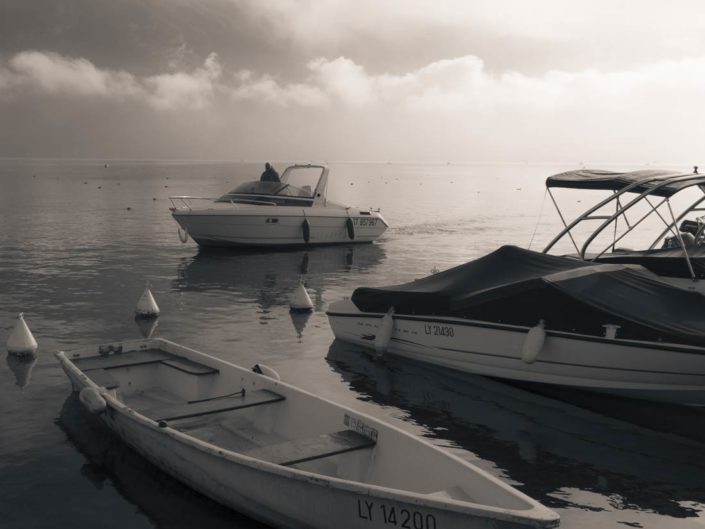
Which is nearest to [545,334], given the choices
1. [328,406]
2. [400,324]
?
[400,324]

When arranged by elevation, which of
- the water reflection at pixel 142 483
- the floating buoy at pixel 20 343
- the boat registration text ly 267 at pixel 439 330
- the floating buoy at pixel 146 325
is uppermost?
the boat registration text ly 267 at pixel 439 330

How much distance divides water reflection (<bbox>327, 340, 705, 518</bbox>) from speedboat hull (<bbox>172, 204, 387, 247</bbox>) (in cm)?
1869

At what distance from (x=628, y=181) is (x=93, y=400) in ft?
46.3

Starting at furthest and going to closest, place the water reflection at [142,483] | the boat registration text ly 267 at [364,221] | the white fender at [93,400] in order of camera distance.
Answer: the boat registration text ly 267 at [364,221] < the white fender at [93,400] < the water reflection at [142,483]

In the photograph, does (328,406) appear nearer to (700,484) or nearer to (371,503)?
(371,503)

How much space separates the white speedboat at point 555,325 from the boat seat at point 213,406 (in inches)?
217

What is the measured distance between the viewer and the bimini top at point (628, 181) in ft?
62.4

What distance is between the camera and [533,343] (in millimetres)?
14250

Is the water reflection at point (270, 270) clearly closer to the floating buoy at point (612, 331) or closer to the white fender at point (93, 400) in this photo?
the floating buoy at point (612, 331)

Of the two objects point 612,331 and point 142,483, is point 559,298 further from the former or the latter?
point 142,483

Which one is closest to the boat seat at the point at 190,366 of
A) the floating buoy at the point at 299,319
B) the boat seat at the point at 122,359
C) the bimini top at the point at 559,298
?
the boat seat at the point at 122,359

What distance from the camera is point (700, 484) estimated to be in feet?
Result: 35.4

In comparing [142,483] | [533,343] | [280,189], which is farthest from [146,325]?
[280,189]

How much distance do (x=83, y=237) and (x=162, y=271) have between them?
1436 centimetres
